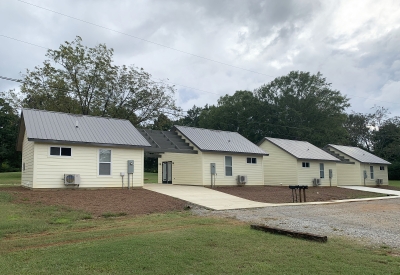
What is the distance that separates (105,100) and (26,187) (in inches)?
752

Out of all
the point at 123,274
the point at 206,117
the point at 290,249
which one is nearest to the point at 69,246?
the point at 123,274

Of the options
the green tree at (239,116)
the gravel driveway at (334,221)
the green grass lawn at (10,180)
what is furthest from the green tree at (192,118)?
the gravel driveway at (334,221)

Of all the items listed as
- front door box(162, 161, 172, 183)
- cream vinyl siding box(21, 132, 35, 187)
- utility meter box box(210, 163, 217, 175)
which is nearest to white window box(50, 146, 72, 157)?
cream vinyl siding box(21, 132, 35, 187)

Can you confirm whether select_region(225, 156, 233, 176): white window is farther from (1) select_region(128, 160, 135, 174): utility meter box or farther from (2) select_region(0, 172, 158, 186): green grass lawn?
(2) select_region(0, 172, 158, 186): green grass lawn

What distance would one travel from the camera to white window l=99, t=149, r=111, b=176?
17891 millimetres

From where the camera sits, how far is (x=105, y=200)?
14344 millimetres

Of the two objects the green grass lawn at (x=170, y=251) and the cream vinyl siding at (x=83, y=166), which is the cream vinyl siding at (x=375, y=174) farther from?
the green grass lawn at (x=170, y=251)

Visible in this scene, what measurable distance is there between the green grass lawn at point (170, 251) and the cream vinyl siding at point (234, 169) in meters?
12.9

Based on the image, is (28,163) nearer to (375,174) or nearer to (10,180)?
(10,180)

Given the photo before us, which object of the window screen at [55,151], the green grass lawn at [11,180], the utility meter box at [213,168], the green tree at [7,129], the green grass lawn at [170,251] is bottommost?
the green grass lawn at [170,251]

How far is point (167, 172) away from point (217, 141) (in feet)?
14.7

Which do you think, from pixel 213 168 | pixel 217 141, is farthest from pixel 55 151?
pixel 217 141

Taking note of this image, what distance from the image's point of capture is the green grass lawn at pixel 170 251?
537 centimetres

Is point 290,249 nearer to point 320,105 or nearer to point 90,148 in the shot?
point 90,148
